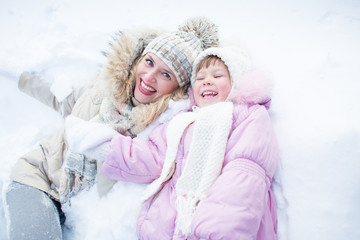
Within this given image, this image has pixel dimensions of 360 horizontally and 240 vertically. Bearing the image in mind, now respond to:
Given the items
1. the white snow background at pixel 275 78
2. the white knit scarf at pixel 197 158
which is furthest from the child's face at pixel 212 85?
the white snow background at pixel 275 78

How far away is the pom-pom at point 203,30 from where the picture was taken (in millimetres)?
1532

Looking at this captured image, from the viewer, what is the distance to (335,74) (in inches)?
44.0

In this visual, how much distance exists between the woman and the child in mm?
146

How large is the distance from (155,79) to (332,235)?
1.20m

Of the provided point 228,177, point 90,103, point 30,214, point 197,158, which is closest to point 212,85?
point 197,158

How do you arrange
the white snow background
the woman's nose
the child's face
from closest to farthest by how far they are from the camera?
the white snow background → the child's face → the woman's nose

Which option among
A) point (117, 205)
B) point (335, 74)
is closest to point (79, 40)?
point (117, 205)

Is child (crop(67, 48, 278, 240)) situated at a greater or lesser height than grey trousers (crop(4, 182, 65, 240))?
greater

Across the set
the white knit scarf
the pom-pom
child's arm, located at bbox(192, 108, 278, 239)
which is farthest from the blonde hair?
child's arm, located at bbox(192, 108, 278, 239)

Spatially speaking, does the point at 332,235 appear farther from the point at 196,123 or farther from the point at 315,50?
the point at 315,50

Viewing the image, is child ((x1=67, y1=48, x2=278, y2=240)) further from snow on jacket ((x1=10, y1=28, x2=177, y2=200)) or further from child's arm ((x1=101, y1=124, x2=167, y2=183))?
snow on jacket ((x1=10, y1=28, x2=177, y2=200))

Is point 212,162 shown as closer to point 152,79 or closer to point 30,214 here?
point 152,79

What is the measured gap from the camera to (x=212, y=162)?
0.97 m

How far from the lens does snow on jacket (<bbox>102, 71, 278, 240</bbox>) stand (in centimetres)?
78
